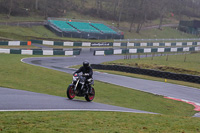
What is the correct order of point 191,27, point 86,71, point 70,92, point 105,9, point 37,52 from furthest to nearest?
point 191,27 < point 105,9 < point 37,52 < point 86,71 < point 70,92

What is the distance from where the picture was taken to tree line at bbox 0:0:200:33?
259 feet

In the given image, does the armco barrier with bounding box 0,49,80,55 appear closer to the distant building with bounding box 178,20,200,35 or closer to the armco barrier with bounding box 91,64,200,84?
the armco barrier with bounding box 91,64,200,84

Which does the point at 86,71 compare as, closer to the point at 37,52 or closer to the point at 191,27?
the point at 37,52

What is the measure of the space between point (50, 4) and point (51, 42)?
113ft

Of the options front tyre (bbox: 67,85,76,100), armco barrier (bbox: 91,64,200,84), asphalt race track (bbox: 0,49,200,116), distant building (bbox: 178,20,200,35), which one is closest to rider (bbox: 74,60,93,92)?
front tyre (bbox: 67,85,76,100)

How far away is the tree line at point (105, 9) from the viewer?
78.9m

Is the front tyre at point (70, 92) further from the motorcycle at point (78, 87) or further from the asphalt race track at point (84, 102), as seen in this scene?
the asphalt race track at point (84, 102)

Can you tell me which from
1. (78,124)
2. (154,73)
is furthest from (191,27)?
(78,124)

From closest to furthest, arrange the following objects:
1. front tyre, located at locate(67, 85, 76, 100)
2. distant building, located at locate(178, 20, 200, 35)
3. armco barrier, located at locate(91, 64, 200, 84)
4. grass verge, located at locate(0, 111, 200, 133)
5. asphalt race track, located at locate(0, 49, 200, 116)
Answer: grass verge, located at locate(0, 111, 200, 133)
asphalt race track, located at locate(0, 49, 200, 116)
front tyre, located at locate(67, 85, 76, 100)
armco barrier, located at locate(91, 64, 200, 84)
distant building, located at locate(178, 20, 200, 35)

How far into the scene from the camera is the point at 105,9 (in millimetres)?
102500

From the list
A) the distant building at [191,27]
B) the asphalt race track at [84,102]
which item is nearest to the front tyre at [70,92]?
the asphalt race track at [84,102]

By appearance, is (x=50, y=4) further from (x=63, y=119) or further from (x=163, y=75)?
(x=63, y=119)

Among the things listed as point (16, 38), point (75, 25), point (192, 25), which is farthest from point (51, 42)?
point (192, 25)

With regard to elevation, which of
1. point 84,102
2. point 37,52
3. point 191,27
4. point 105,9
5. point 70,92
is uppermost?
point 105,9
